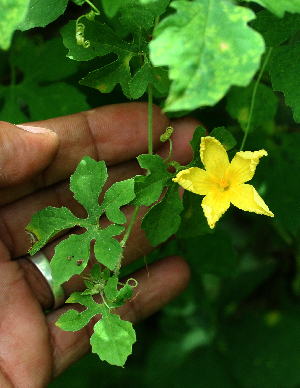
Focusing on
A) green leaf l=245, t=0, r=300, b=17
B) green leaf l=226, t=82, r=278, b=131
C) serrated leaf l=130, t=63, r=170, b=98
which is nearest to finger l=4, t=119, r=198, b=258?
green leaf l=226, t=82, r=278, b=131

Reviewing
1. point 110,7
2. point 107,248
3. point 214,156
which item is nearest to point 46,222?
point 107,248

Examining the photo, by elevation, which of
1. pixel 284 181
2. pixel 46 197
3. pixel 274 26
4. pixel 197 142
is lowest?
pixel 284 181

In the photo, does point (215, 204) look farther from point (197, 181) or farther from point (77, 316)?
point (77, 316)

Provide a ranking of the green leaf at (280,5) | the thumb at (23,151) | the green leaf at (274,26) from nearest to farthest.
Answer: the green leaf at (280,5) → the green leaf at (274,26) → the thumb at (23,151)

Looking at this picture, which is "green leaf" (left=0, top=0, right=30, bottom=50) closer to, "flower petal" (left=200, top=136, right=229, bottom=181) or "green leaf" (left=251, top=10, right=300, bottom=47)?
"flower petal" (left=200, top=136, right=229, bottom=181)

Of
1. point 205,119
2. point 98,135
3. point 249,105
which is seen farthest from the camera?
point 205,119

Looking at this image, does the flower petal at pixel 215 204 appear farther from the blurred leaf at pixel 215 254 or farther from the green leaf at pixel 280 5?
the blurred leaf at pixel 215 254

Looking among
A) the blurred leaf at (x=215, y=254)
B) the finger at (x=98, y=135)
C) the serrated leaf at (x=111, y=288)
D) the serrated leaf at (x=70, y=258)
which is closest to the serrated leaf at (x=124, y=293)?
the serrated leaf at (x=111, y=288)
